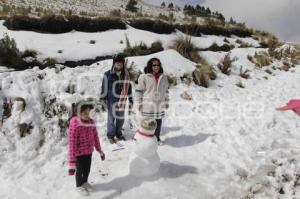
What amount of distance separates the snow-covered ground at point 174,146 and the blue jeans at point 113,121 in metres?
0.22

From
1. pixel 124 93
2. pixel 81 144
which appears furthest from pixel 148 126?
pixel 124 93

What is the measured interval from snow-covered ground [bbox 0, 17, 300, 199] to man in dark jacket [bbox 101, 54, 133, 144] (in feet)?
1.06

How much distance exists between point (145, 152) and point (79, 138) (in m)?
0.93

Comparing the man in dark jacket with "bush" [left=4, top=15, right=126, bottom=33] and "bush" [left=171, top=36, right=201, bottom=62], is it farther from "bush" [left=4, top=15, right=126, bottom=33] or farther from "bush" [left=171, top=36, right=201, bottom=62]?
"bush" [left=4, top=15, right=126, bottom=33]

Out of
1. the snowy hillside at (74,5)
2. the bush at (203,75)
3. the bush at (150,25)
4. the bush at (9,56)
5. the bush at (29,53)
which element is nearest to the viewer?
the bush at (9,56)

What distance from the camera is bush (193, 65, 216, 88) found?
1046cm

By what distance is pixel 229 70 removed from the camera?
12.4m

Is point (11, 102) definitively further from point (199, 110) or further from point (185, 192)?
point (199, 110)

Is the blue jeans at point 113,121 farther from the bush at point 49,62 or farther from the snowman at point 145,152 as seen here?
the bush at point 49,62

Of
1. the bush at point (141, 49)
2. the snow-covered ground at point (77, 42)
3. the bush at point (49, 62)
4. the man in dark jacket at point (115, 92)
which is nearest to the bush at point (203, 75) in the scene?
the bush at point (141, 49)

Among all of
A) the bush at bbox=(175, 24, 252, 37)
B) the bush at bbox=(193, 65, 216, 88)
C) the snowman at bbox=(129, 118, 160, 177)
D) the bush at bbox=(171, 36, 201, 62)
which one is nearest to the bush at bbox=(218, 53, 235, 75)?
the bush at bbox=(171, 36, 201, 62)

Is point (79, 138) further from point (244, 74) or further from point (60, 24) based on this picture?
point (244, 74)

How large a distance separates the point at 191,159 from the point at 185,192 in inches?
44.7

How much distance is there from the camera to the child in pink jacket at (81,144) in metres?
4.73
